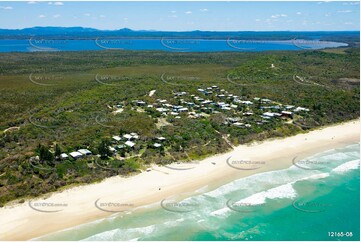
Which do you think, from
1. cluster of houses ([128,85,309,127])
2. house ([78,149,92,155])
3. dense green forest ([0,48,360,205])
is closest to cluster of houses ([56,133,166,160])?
house ([78,149,92,155])

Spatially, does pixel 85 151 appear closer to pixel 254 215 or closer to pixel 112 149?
pixel 112 149

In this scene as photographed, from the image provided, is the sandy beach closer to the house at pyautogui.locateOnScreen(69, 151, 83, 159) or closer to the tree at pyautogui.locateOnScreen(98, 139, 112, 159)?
the tree at pyautogui.locateOnScreen(98, 139, 112, 159)

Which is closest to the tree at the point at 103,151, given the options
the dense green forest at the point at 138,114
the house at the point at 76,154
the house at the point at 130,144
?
the dense green forest at the point at 138,114

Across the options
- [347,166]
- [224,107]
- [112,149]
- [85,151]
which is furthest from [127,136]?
[347,166]

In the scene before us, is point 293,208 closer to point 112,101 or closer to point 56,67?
point 112,101

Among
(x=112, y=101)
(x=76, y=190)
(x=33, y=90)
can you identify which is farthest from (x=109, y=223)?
(x=33, y=90)
